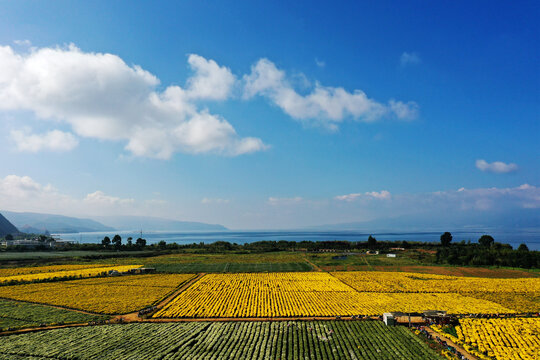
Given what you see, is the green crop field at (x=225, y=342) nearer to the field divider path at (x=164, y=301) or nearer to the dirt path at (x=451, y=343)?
the dirt path at (x=451, y=343)

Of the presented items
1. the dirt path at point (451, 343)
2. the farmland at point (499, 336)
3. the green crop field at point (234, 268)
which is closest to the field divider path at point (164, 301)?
the green crop field at point (234, 268)

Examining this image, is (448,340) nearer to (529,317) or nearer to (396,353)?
(396,353)

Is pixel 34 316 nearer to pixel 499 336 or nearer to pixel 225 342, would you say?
pixel 225 342

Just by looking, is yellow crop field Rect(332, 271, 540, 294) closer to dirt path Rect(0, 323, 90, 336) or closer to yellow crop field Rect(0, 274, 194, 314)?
yellow crop field Rect(0, 274, 194, 314)

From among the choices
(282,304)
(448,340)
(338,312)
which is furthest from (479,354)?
(282,304)

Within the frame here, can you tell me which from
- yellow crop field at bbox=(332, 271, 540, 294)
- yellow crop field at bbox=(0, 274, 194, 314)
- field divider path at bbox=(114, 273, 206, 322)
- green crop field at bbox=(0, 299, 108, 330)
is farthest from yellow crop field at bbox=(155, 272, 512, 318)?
green crop field at bbox=(0, 299, 108, 330)

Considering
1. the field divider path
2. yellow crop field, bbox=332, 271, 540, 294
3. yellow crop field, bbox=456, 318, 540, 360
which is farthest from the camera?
yellow crop field, bbox=332, 271, 540, 294
